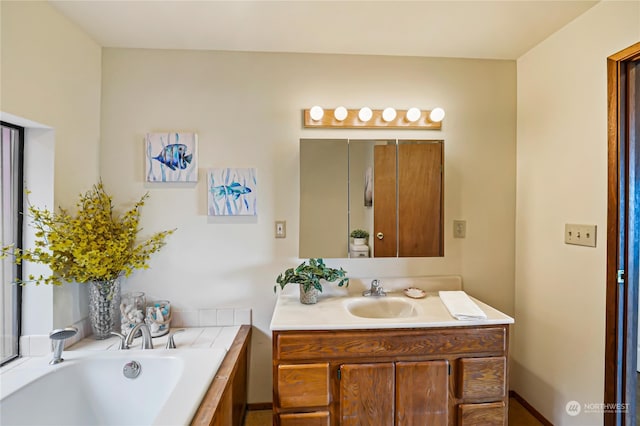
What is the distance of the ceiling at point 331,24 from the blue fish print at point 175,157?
64cm

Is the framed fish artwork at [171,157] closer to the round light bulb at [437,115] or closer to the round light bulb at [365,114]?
the round light bulb at [365,114]

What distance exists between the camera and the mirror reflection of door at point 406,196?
2.00 metres

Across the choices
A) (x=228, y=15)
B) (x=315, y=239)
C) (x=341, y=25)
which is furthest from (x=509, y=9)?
(x=315, y=239)

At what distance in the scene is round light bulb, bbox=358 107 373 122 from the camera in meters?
1.95

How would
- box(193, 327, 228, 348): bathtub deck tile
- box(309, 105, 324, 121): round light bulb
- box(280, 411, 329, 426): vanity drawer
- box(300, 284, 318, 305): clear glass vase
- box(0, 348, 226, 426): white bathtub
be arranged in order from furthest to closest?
box(309, 105, 324, 121): round light bulb → box(300, 284, 318, 305): clear glass vase → box(193, 327, 228, 348): bathtub deck tile → box(280, 411, 329, 426): vanity drawer → box(0, 348, 226, 426): white bathtub

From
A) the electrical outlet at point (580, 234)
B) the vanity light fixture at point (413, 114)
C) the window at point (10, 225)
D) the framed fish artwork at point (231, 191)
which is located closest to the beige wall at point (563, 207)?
the electrical outlet at point (580, 234)

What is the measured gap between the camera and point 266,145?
2002 mm

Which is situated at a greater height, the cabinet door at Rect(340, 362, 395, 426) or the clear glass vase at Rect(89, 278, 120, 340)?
the clear glass vase at Rect(89, 278, 120, 340)

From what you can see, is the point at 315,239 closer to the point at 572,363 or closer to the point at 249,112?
the point at 249,112

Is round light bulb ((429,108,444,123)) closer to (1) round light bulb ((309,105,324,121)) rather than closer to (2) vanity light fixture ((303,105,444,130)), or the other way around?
(2) vanity light fixture ((303,105,444,130))

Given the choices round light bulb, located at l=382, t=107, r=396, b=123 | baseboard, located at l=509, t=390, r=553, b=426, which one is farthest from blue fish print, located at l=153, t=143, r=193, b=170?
baseboard, located at l=509, t=390, r=553, b=426

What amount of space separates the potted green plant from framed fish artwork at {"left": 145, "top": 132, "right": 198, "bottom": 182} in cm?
21

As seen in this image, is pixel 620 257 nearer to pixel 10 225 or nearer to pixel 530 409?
pixel 530 409

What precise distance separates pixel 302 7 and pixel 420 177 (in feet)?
3.93
